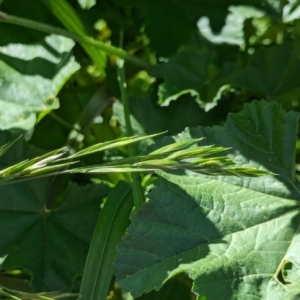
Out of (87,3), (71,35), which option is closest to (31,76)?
(71,35)

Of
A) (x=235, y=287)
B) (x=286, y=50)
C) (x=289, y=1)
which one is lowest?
(x=235, y=287)

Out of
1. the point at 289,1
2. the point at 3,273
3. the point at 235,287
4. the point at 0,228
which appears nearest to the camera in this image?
the point at 235,287

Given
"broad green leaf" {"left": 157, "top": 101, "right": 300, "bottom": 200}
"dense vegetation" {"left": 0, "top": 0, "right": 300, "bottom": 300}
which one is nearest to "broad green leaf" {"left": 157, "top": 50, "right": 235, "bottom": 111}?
"dense vegetation" {"left": 0, "top": 0, "right": 300, "bottom": 300}

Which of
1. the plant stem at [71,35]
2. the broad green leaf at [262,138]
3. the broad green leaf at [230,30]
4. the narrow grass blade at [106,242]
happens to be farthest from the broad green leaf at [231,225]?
the broad green leaf at [230,30]

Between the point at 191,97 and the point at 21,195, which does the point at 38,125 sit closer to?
the point at 21,195

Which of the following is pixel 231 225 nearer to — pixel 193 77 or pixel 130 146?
pixel 130 146

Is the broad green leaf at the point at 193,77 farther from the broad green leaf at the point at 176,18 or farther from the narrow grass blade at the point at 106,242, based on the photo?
the narrow grass blade at the point at 106,242

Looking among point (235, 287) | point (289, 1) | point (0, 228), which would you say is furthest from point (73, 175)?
point (289, 1)

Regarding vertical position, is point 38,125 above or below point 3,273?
above
